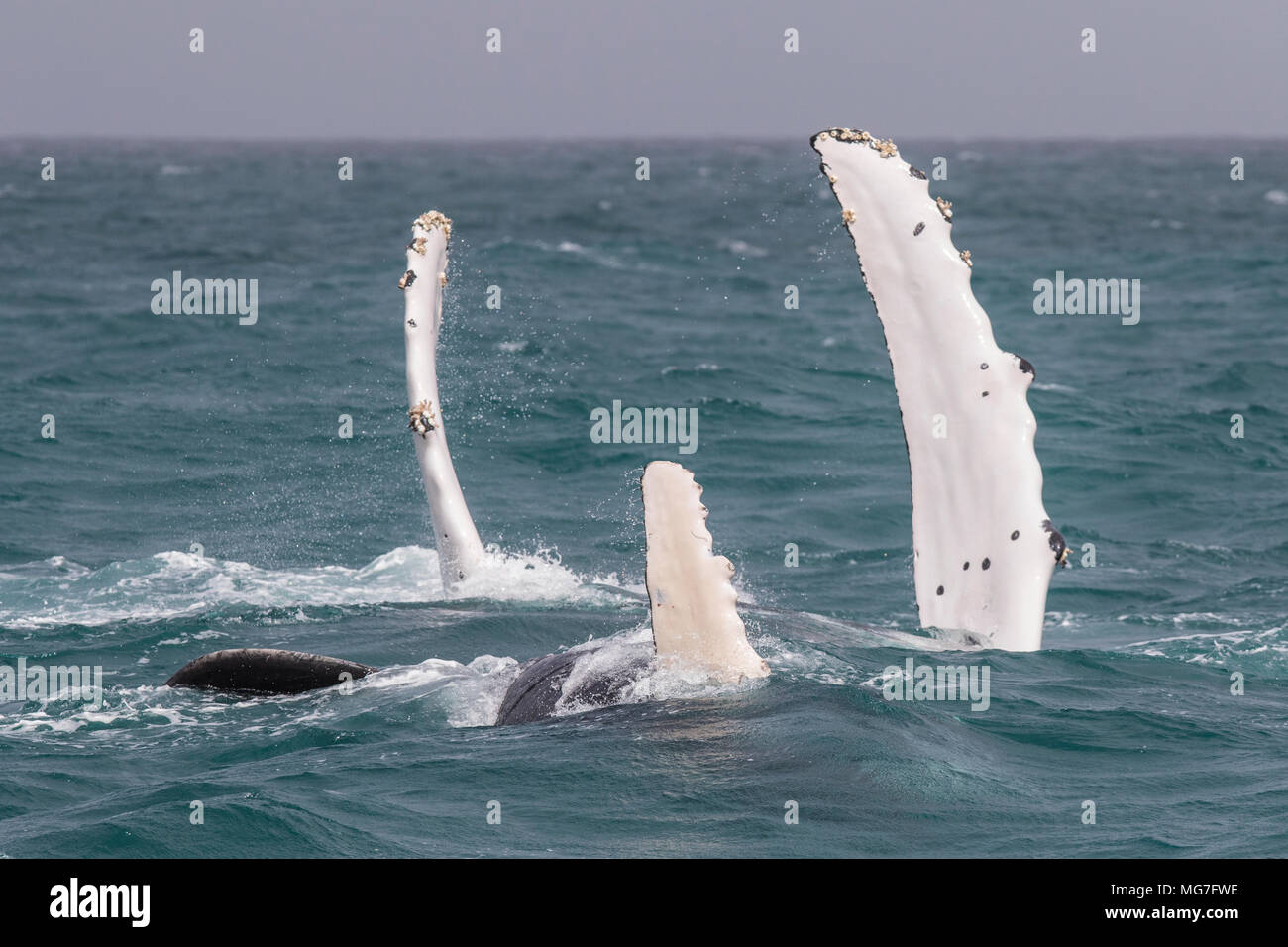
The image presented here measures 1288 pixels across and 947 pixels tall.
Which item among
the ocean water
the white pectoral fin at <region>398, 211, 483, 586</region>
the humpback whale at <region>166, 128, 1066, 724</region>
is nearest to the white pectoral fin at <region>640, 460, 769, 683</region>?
the ocean water

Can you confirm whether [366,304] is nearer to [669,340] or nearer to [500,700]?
[669,340]

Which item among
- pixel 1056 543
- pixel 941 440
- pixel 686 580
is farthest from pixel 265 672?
pixel 1056 543

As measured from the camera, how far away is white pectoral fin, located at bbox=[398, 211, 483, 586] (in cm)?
1742

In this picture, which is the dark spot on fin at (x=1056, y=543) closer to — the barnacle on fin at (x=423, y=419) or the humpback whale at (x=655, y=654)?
the humpback whale at (x=655, y=654)

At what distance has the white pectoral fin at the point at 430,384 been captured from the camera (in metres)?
17.4

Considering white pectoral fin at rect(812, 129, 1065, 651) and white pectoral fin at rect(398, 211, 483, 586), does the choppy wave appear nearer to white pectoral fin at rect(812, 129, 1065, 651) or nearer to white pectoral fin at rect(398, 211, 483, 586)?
white pectoral fin at rect(398, 211, 483, 586)

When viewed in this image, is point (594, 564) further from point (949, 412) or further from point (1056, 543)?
point (1056, 543)

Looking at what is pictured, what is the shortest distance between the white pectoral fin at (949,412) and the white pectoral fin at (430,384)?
474 cm

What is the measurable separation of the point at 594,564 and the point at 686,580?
34.5ft

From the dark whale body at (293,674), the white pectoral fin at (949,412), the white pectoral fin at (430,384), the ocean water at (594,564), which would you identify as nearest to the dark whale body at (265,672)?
the dark whale body at (293,674)

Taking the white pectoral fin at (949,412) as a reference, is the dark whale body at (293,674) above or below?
below

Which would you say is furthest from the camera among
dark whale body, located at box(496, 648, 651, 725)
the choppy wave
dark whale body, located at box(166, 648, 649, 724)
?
the choppy wave

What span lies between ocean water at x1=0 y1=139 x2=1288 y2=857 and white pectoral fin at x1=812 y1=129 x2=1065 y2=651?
25.5 inches

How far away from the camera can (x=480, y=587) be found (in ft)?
60.7
